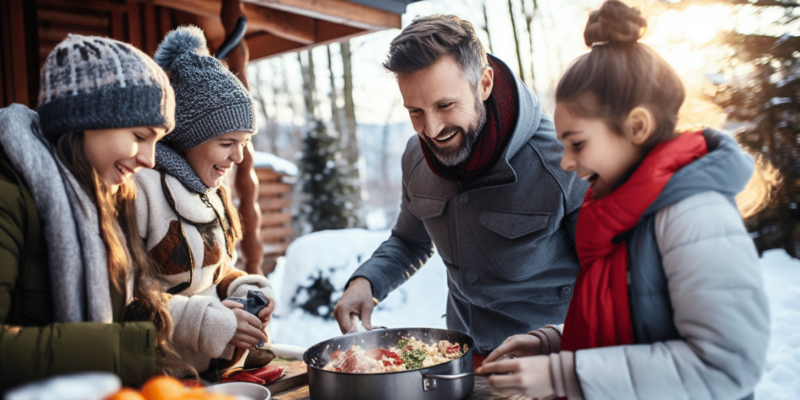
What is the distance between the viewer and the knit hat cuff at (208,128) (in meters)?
1.91

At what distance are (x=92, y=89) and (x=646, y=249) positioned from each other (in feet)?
4.31

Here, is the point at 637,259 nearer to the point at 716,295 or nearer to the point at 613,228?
the point at 613,228

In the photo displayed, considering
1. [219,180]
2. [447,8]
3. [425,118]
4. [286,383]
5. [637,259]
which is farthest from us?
[447,8]

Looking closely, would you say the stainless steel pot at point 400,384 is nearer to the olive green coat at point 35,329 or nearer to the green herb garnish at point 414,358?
the green herb garnish at point 414,358

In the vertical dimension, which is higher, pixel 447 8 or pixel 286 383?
pixel 447 8

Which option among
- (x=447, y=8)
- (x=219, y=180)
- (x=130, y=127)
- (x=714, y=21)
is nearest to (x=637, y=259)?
(x=130, y=127)

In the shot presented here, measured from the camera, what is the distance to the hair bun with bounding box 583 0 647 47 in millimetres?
1298

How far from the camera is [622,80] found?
1.29 m

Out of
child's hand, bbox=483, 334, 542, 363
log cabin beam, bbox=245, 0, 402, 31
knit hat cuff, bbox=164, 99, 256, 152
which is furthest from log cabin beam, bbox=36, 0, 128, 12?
child's hand, bbox=483, 334, 542, 363

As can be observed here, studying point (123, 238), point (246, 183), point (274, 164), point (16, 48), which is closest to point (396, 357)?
point (123, 238)

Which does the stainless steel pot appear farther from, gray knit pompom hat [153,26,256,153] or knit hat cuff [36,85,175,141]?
gray knit pompom hat [153,26,256,153]

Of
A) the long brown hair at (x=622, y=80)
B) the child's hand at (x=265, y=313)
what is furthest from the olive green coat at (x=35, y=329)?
the long brown hair at (x=622, y=80)

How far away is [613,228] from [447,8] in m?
15.4

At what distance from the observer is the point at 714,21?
4.70 m
